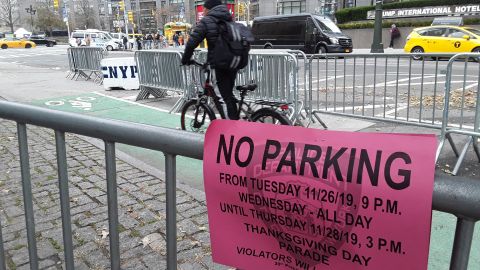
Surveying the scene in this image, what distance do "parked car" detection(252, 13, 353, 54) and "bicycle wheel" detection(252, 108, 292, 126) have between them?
18.7 metres

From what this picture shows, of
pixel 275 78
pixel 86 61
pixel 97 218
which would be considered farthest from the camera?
pixel 86 61

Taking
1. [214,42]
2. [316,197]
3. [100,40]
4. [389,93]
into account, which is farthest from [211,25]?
[100,40]

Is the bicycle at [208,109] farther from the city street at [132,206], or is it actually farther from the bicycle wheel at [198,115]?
the city street at [132,206]

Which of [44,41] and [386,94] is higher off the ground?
[44,41]

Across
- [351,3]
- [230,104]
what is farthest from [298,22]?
[351,3]

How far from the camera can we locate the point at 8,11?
3947 inches

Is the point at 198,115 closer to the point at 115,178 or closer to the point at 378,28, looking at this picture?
the point at 115,178

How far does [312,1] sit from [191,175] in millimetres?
76769

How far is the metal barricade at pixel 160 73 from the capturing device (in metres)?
9.24

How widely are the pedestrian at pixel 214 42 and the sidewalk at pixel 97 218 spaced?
154 centimetres

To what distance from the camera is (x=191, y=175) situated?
191 inches

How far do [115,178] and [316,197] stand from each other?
0.90 metres

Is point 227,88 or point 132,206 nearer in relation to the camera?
point 132,206

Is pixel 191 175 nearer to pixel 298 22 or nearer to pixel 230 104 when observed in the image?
pixel 230 104
